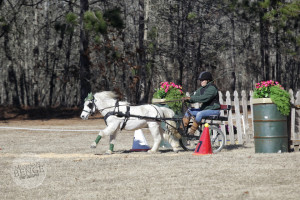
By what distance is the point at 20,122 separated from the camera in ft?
105

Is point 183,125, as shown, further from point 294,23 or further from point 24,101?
point 24,101

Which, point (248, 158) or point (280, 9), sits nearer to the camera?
point (248, 158)

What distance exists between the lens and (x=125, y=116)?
12953 millimetres

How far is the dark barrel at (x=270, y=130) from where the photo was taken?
483 inches

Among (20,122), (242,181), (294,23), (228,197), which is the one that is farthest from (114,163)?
(294,23)

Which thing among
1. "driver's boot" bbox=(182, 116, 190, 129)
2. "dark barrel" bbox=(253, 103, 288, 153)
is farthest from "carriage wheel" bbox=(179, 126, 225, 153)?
"dark barrel" bbox=(253, 103, 288, 153)

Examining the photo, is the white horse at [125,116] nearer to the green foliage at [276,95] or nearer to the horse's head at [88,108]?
the horse's head at [88,108]

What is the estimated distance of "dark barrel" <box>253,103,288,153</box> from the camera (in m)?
12.3

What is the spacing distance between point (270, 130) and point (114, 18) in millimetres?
17467

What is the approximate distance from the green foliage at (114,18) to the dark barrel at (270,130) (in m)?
16.9

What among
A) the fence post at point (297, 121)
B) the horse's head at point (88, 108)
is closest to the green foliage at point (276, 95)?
the fence post at point (297, 121)

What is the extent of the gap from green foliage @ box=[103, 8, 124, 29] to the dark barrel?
16871 millimetres

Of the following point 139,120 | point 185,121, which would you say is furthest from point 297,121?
point 139,120

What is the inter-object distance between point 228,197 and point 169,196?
2.63 feet
